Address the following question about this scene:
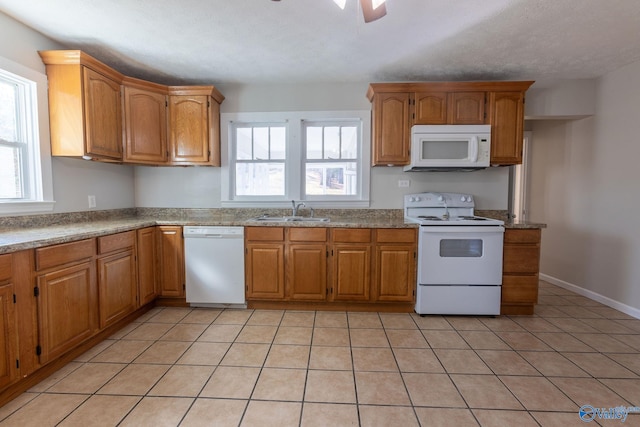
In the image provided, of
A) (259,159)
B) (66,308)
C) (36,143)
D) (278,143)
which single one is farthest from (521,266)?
(36,143)

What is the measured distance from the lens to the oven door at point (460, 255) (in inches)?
105

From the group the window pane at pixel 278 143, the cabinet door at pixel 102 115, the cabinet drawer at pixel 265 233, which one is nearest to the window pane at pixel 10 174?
the cabinet door at pixel 102 115

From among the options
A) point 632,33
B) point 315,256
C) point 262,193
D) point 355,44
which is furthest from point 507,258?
point 262,193

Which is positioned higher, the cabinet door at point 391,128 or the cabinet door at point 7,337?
the cabinet door at point 391,128

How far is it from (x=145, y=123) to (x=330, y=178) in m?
1.99

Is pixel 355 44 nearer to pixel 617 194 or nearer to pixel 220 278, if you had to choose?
pixel 220 278

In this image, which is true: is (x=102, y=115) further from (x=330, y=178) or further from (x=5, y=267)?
(x=330, y=178)

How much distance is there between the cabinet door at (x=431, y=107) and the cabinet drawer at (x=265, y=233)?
1.80 metres

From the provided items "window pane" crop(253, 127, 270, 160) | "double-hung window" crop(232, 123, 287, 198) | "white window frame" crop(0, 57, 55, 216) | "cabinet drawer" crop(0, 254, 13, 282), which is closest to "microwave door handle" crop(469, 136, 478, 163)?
"double-hung window" crop(232, 123, 287, 198)

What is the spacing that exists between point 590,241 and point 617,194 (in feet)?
1.91

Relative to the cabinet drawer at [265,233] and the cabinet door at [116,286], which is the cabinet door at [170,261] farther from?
the cabinet drawer at [265,233]

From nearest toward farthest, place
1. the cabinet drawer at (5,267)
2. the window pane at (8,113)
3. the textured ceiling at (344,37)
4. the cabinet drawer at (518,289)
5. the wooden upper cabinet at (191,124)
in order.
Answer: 1. the cabinet drawer at (5,267)
2. the textured ceiling at (344,37)
3. the window pane at (8,113)
4. the cabinet drawer at (518,289)
5. the wooden upper cabinet at (191,124)

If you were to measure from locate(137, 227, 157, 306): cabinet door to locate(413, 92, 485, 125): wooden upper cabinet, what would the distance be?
2.90m

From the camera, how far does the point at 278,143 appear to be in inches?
133
